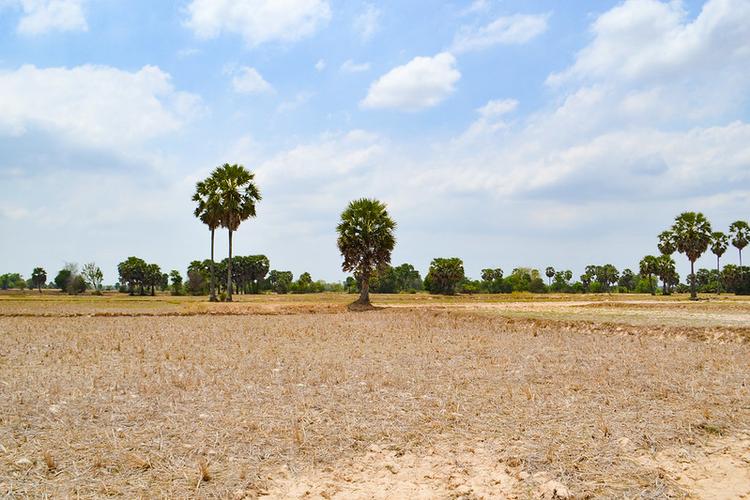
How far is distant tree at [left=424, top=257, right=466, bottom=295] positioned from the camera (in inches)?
4592

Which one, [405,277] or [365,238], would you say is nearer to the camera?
[365,238]

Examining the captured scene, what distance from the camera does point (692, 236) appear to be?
74.9m

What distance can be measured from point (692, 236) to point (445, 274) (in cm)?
5211

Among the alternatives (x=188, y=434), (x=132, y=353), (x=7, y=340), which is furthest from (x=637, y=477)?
(x=7, y=340)

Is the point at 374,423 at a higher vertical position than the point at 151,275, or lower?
lower

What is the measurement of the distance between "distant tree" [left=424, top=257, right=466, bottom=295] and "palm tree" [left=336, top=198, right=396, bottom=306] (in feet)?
216

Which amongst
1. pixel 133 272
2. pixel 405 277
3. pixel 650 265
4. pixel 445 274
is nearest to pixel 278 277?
pixel 405 277

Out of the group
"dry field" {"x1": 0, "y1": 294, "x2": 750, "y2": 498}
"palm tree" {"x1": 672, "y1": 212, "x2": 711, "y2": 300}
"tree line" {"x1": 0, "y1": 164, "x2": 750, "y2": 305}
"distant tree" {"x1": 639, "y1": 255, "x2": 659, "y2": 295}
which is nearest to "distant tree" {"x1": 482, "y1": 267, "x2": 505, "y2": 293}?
"tree line" {"x1": 0, "y1": 164, "x2": 750, "y2": 305}

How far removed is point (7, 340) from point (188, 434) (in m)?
17.3

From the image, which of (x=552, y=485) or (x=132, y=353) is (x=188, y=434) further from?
(x=132, y=353)

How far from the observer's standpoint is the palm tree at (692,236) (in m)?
74.7

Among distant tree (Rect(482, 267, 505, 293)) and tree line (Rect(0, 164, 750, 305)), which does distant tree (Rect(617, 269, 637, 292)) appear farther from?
distant tree (Rect(482, 267, 505, 293))

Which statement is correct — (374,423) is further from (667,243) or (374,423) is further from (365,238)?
(667,243)

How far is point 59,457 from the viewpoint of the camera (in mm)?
7316
